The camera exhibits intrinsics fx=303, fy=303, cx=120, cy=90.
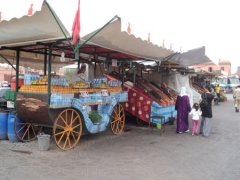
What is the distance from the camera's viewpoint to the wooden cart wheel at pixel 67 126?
7.05 metres

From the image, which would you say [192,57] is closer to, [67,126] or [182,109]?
[182,109]

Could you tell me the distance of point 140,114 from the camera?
10.4 meters

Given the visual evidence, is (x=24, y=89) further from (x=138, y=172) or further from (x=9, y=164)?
(x=138, y=172)

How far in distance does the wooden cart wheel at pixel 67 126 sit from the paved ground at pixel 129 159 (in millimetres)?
223

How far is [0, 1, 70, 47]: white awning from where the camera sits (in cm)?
563

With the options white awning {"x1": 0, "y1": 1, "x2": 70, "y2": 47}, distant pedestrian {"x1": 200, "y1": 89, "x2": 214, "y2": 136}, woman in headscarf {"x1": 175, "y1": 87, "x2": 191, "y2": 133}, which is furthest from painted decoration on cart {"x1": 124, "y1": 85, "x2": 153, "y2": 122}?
white awning {"x1": 0, "y1": 1, "x2": 70, "y2": 47}

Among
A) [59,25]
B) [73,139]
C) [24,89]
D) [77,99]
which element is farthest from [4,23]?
[73,139]

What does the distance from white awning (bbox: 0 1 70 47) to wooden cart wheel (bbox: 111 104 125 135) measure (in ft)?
11.5

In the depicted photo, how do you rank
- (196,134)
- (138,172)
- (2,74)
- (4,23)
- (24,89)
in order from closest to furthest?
(138,172) → (4,23) → (24,89) → (196,134) → (2,74)

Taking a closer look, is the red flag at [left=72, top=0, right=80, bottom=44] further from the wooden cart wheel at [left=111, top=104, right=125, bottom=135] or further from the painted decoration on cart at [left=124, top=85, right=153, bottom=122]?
the painted decoration on cart at [left=124, top=85, right=153, bottom=122]

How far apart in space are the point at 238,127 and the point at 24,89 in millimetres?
8531

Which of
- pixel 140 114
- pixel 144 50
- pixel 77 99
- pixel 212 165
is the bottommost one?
pixel 212 165

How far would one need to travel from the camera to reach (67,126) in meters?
7.27

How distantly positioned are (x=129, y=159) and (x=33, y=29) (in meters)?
3.38
